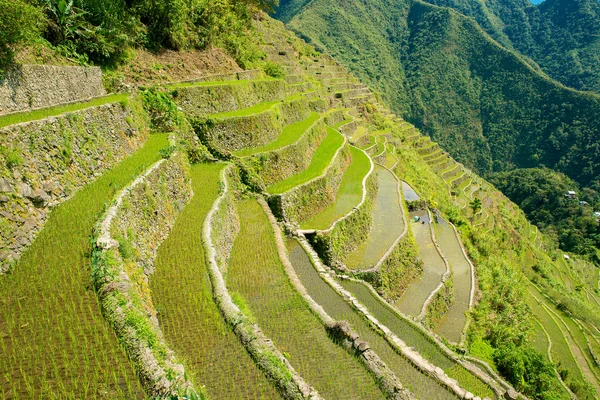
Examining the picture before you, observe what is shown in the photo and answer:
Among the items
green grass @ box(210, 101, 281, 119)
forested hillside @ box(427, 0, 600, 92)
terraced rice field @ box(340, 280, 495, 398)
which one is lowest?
terraced rice field @ box(340, 280, 495, 398)

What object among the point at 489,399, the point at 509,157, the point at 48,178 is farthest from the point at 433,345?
the point at 509,157

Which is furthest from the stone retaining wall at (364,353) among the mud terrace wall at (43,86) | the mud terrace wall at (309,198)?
the mud terrace wall at (43,86)

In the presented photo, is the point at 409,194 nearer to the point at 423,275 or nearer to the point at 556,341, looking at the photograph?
the point at 423,275

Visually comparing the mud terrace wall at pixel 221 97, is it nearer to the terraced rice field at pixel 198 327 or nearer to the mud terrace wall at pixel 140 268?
the mud terrace wall at pixel 140 268

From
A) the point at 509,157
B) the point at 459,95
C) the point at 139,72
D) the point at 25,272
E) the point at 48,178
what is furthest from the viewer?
the point at 459,95

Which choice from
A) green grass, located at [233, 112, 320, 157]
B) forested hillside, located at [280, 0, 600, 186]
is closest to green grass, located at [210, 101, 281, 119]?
green grass, located at [233, 112, 320, 157]

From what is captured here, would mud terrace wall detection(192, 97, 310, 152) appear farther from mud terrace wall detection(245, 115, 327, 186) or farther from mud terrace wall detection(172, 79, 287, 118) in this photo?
mud terrace wall detection(245, 115, 327, 186)

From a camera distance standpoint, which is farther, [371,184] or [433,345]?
[371,184]

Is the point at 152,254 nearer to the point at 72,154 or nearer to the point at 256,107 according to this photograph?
the point at 72,154
